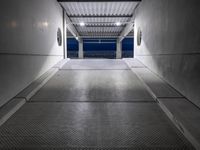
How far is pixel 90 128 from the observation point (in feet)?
8.71

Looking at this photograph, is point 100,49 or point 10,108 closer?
point 10,108

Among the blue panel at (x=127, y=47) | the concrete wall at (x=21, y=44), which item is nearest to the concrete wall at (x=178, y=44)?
the concrete wall at (x=21, y=44)

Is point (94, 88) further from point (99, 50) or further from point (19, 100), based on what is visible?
point (99, 50)

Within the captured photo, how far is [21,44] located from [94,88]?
200cm

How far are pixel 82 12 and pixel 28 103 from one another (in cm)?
766

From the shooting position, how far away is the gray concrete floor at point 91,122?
230cm

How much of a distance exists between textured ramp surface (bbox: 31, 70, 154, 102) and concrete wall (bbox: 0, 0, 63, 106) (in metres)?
0.52

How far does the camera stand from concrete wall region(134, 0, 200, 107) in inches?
129

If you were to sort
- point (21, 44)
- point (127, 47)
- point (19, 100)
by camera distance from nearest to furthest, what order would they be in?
point (19, 100)
point (21, 44)
point (127, 47)

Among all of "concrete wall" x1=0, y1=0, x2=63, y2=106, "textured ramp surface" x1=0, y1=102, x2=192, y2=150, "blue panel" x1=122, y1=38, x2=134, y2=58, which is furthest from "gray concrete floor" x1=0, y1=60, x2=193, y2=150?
"blue panel" x1=122, y1=38, x2=134, y2=58

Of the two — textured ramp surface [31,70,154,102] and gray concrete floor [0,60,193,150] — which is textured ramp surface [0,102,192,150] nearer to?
gray concrete floor [0,60,193,150]

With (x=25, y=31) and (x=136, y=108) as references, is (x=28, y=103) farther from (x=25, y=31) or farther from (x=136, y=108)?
(x=136, y=108)

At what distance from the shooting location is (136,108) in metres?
3.42

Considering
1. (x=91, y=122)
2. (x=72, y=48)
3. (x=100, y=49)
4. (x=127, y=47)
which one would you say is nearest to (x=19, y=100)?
(x=91, y=122)
